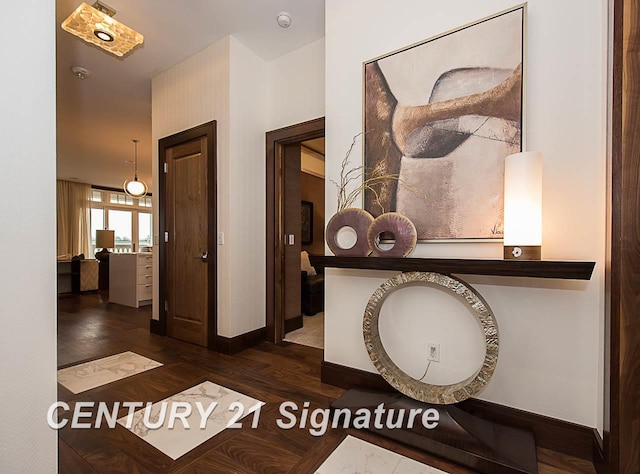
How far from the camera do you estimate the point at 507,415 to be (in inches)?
64.5

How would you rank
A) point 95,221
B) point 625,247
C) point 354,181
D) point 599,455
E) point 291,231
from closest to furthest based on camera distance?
point 625,247 < point 599,455 < point 354,181 < point 291,231 < point 95,221

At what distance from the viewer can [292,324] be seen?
353 cm

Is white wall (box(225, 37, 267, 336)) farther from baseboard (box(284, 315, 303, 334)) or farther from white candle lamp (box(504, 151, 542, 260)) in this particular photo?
white candle lamp (box(504, 151, 542, 260))

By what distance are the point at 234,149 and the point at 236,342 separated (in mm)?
1814

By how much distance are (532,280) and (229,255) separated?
2339mm

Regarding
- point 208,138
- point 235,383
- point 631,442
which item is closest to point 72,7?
point 208,138

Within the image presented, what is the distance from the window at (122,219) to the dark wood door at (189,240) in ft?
21.5

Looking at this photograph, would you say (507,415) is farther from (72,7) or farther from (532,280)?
(72,7)

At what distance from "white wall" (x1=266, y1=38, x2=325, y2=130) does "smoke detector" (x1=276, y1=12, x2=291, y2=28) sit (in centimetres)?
37

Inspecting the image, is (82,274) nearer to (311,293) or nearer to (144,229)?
(144,229)

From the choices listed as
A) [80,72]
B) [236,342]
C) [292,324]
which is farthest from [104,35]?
[292,324]

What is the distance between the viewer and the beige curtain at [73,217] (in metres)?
8.29

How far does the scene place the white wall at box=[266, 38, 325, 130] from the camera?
291 cm

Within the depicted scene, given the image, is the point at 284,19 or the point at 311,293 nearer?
the point at 284,19
